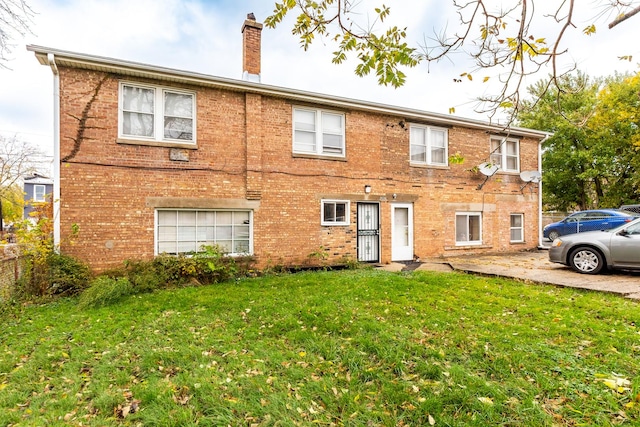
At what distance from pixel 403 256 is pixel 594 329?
7.27 metres

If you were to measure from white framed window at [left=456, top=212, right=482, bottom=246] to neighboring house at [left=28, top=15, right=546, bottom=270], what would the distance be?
5cm

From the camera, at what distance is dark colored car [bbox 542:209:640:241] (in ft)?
48.6

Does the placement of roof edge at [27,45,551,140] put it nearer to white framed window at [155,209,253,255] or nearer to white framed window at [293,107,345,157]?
white framed window at [293,107,345,157]

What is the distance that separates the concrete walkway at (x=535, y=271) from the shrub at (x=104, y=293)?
23.8ft

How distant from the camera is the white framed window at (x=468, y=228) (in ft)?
42.6

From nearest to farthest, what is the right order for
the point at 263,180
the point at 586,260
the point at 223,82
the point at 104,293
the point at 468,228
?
the point at 104,293 < the point at 586,260 < the point at 223,82 < the point at 263,180 < the point at 468,228

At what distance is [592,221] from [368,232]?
1205cm

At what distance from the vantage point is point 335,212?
10930 mm

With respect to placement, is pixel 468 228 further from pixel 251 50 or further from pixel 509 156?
pixel 251 50

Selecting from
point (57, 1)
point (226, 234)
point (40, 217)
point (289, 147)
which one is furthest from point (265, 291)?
point (57, 1)

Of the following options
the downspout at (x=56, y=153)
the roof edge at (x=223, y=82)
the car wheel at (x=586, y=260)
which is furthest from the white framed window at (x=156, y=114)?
the car wheel at (x=586, y=260)

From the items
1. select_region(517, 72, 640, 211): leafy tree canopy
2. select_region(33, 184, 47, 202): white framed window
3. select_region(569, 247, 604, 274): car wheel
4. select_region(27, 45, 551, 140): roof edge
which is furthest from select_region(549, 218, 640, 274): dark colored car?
select_region(33, 184, 47, 202): white framed window

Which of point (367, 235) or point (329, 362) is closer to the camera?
point (329, 362)

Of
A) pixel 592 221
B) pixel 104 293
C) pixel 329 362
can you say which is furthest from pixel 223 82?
pixel 592 221
